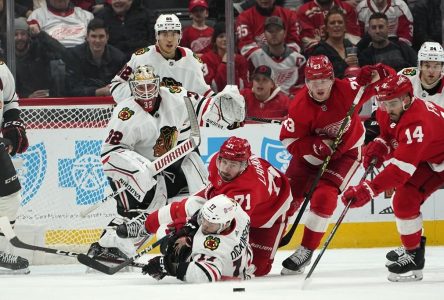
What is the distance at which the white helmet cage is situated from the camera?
6262 millimetres

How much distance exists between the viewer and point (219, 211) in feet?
16.9

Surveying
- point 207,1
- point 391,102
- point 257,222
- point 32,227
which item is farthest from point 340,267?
point 207,1

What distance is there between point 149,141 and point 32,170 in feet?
4.45

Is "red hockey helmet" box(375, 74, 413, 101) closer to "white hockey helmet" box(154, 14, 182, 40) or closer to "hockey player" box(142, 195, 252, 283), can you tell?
"hockey player" box(142, 195, 252, 283)

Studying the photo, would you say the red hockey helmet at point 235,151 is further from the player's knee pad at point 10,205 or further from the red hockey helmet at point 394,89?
the player's knee pad at point 10,205

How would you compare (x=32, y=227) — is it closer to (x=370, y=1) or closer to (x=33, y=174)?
(x=33, y=174)

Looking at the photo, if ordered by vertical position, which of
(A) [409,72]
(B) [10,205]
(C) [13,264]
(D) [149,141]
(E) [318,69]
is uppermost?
(E) [318,69]

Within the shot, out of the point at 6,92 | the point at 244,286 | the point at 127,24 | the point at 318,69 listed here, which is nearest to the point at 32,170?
the point at 6,92

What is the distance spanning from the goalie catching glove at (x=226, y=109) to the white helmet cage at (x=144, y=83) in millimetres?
323

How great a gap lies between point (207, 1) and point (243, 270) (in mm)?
2987

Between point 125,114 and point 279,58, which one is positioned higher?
point 125,114

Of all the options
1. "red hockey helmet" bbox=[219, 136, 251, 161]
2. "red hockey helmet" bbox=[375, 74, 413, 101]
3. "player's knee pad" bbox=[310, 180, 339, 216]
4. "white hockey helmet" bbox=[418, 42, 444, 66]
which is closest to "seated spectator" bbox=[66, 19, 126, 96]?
"white hockey helmet" bbox=[418, 42, 444, 66]

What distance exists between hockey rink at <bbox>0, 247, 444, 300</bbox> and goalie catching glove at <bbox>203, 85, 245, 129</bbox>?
84cm

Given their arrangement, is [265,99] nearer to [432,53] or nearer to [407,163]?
[432,53]
